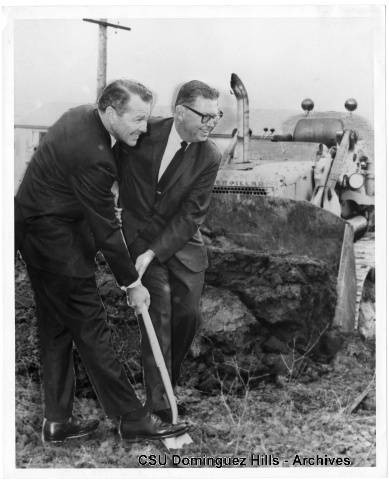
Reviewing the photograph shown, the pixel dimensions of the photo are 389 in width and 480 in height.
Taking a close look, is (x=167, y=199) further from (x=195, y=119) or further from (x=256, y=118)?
(x=256, y=118)

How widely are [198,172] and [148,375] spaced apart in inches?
60.9

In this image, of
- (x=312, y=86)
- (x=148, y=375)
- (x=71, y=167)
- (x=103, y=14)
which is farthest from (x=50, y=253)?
(x=312, y=86)

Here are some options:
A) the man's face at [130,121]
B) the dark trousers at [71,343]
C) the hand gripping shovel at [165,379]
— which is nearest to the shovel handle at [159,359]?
the hand gripping shovel at [165,379]

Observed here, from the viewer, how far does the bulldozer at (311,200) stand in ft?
19.0

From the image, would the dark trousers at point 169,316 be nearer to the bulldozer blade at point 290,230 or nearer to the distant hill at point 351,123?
the bulldozer blade at point 290,230

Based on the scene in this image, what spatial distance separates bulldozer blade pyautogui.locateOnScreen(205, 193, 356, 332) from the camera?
5.83 metres

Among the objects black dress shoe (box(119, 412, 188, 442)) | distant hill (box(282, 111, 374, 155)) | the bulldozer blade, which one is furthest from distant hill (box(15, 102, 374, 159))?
black dress shoe (box(119, 412, 188, 442))

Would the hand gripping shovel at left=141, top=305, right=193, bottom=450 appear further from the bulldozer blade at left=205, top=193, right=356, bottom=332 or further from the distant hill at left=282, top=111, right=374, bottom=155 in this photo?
the distant hill at left=282, top=111, right=374, bottom=155

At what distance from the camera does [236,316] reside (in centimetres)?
584

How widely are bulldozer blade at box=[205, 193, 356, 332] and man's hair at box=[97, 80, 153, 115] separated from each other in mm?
1060

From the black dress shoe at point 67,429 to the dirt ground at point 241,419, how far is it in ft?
0.20

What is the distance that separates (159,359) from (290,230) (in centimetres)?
141

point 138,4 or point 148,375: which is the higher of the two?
point 138,4

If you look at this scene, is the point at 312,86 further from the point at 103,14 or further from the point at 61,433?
the point at 61,433
